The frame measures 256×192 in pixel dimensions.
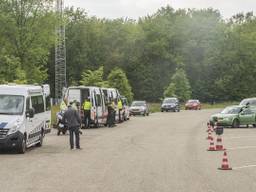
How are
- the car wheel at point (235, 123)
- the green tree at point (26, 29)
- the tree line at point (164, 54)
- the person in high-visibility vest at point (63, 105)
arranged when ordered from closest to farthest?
the person in high-visibility vest at point (63, 105), the car wheel at point (235, 123), the green tree at point (26, 29), the tree line at point (164, 54)

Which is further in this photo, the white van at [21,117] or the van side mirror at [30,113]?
the van side mirror at [30,113]

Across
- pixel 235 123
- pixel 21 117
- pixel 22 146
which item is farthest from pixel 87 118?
pixel 22 146

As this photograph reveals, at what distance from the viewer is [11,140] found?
1994cm

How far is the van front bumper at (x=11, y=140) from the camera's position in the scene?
1988 cm

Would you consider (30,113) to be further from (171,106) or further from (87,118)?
(171,106)

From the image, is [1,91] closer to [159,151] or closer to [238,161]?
[159,151]

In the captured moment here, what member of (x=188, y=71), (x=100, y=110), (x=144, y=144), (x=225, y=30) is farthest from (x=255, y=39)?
(x=144, y=144)

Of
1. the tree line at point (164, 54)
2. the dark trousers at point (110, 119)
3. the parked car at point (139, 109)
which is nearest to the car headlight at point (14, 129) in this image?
the dark trousers at point (110, 119)

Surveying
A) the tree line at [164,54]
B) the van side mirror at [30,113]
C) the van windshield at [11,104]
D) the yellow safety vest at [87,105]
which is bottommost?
the yellow safety vest at [87,105]

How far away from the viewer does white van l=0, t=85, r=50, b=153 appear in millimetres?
20000

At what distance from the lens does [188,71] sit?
11788cm

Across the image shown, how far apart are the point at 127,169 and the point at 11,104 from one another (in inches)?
275

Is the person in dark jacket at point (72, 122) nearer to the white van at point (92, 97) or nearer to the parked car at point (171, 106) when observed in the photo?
the white van at point (92, 97)

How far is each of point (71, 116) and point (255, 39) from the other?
104 meters
